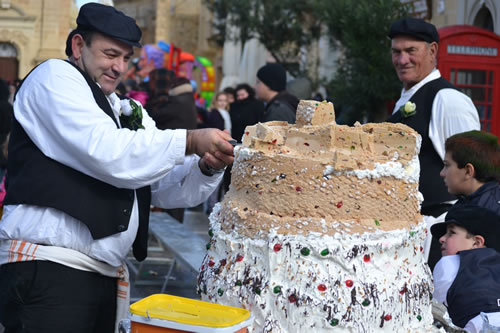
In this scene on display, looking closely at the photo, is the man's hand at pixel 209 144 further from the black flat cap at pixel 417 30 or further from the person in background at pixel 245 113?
the person in background at pixel 245 113

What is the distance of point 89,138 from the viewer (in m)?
2.68

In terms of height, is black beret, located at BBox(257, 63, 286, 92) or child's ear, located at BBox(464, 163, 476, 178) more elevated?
black beret, located at BBox(257, 63, 286, 92)

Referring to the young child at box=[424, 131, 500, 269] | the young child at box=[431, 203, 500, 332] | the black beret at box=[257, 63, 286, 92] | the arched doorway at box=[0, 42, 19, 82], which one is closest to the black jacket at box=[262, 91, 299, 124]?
the black beret at box=[257, 63, 286, 92]

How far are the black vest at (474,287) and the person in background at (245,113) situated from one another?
17.7 feet

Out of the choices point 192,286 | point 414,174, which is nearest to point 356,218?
point 414,174

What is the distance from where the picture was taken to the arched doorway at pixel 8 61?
1470 centimetres

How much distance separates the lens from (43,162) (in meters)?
2.85

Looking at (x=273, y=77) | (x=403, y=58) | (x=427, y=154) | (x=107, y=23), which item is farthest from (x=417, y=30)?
(x=273, y=77)

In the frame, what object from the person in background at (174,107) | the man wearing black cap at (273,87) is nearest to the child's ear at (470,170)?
the man wearing black cap at (273,87)

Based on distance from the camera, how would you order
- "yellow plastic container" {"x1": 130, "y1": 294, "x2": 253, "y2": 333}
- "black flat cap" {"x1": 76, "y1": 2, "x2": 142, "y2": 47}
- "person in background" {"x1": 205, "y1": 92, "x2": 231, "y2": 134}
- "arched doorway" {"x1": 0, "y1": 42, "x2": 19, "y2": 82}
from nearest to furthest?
"yellow plastic container" {"x1": 130, "y1": 294, "x2": 253, "y2": 333}
"black flat cap" {"x1": 76, "y1": 2, "x2": 142, "y2": 47}
"person in background" {"x1": 205, "y1": 92, "x2": 231, "y2": 134}
"arched doorway" {"x1": 0, "y1": 42, "x2": 19, "y2": 82}

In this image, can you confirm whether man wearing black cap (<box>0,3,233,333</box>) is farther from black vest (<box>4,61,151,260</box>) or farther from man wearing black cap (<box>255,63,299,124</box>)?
man wearing black cap (<box>255,63,299,124</box>)

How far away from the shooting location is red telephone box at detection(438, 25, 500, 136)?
849 centimetres

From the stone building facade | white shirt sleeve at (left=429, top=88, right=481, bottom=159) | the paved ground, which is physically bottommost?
the paved ground

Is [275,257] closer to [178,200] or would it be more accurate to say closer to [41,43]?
[178,200]
